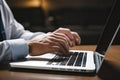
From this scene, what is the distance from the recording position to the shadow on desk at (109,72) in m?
0.61

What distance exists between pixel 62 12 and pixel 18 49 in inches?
96.6

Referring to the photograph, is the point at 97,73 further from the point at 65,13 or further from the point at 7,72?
the point at 65,13

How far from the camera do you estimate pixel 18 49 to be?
32.1 inches

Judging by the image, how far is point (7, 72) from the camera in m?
0.68

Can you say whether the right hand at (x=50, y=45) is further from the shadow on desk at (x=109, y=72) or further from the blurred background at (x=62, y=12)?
the blurred background at (x=62, y=12)

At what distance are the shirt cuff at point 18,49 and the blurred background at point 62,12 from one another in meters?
2.28

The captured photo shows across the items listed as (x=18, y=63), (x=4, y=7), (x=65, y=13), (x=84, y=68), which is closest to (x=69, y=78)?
(x=84, y=68)

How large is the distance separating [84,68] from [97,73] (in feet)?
0.12

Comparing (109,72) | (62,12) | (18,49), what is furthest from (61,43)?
(62,12)

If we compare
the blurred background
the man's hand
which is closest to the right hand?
the man's hand

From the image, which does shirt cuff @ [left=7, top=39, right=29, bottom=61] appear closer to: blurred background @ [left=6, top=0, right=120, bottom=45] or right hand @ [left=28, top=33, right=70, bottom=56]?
right hand @ [left=28, top=33, right=70, bottom=56]

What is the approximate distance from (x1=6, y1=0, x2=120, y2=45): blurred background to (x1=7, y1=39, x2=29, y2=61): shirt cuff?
228cm

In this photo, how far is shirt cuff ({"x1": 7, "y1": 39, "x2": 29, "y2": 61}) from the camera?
0.81m

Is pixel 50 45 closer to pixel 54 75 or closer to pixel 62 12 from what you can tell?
pixel 54 75
